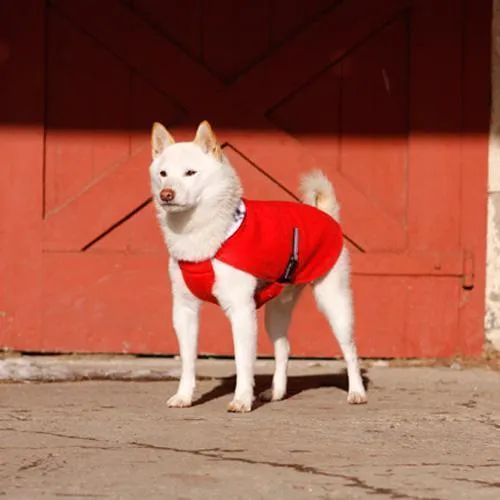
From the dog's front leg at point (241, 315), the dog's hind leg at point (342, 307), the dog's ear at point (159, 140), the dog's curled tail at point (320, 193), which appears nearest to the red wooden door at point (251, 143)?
the dog's curled tail at point (320, 193)

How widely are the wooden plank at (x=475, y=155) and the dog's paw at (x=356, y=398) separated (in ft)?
5.12

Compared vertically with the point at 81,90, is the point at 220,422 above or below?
below

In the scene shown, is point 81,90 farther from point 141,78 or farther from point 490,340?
point 490,340

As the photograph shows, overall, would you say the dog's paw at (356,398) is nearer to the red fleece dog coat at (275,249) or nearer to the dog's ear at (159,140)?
the red fleece dog coat at (275,249)

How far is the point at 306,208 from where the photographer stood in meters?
6.33

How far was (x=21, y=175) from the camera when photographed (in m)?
7.68

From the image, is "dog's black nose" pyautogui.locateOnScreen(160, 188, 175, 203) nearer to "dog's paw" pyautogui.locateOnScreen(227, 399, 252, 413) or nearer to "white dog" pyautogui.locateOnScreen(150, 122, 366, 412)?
"white dog" pyautogui.locateOnScreen(150, 122, 366, 412)

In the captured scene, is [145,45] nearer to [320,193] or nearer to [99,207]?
[99,207]

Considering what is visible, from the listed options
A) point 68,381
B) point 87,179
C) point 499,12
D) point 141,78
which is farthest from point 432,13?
point 68,381

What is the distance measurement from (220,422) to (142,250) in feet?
7.32

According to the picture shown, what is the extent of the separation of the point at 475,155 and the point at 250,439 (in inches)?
120

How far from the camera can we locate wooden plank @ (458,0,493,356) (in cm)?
771

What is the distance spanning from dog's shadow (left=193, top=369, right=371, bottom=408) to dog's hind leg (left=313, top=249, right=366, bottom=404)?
14.2 inches

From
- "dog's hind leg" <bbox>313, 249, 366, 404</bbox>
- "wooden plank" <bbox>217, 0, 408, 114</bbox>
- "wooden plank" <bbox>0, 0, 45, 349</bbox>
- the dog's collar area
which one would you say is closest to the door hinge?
"wooden plank" <bbox>217, 0, 408, 114</bbox>
